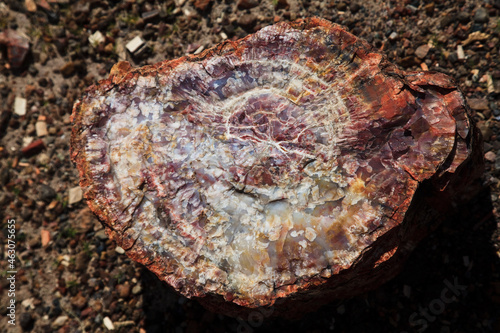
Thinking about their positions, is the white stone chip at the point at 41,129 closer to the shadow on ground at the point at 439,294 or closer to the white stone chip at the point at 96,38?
the white stone chip at the point at 96,38

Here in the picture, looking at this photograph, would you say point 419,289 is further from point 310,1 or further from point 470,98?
point 310,1

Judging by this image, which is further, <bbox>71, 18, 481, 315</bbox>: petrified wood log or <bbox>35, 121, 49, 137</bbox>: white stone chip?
<bbox>35, 121, 49, 137</bbox>: white stone chip

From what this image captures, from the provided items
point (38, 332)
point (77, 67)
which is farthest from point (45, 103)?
point (38, 332)

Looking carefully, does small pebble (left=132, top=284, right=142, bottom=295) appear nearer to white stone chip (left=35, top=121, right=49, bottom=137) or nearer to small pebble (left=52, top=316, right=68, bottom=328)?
small pebble (left=52, top=316, right=68, bottom=328)

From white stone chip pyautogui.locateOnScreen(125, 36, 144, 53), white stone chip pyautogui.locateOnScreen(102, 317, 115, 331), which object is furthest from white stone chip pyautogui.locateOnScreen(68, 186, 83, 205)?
white stone chip pyautogui.locateOnScreen(125, 36, 144, 53)

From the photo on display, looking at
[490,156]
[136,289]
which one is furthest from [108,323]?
[490,156]

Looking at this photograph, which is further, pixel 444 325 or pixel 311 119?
pixel 444 325
